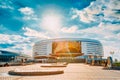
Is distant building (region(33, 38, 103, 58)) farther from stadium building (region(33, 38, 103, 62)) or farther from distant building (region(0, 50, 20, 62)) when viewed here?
distant building (region(0, 50, 20, 62))

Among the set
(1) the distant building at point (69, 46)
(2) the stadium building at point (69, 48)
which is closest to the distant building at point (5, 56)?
(2) the stadium building at point (69, 48)

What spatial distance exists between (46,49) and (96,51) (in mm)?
42870

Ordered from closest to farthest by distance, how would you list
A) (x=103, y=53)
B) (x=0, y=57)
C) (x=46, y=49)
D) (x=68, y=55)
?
1. (x=0, y=57)
2. (x=68, y=55)
3. (x=46, y=49)
4. (x=103, y=53)

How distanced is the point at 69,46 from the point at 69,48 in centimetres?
165

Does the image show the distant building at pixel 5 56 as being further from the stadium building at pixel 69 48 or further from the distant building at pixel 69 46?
the distant building at pixel 69 46

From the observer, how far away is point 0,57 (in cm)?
12506

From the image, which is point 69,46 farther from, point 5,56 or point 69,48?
point 5,56

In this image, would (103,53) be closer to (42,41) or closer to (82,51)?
(82,51)

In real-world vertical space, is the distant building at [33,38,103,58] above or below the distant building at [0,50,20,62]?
above

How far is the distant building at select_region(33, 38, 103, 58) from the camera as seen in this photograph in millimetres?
164000

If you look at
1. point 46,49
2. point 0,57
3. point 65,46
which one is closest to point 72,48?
point 65,46

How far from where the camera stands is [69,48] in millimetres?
163875

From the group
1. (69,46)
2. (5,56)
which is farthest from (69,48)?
(5,56)

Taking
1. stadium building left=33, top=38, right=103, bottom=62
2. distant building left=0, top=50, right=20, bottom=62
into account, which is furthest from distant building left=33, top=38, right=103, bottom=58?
distant building left=0, top=50, right=20, bottom=62
